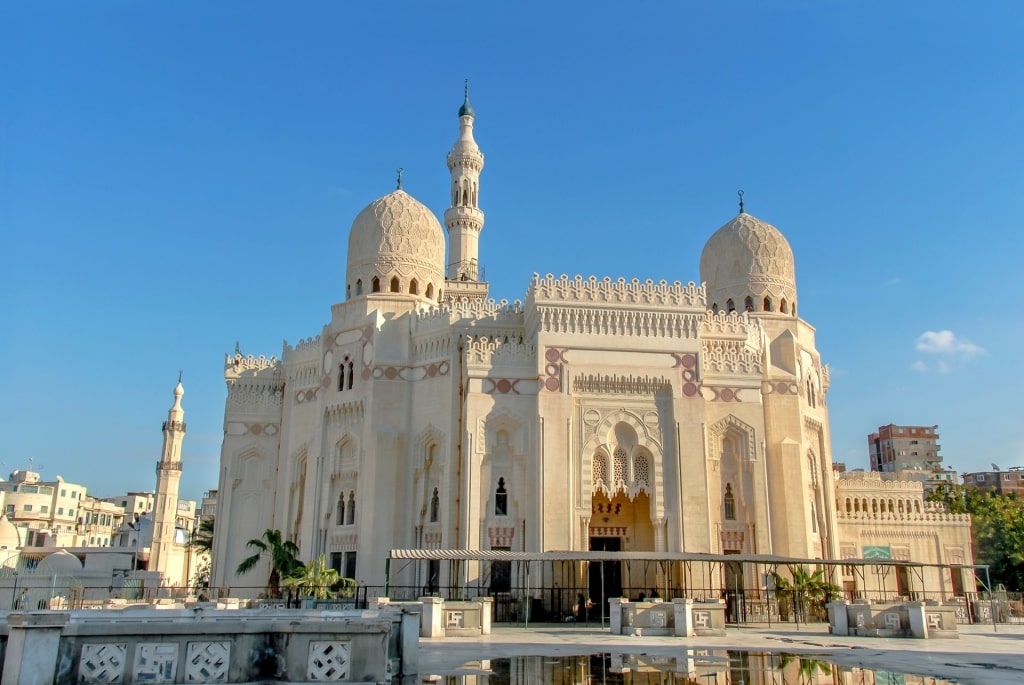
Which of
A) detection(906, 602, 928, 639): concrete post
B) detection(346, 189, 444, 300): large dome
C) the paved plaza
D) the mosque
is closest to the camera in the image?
the paved plaza

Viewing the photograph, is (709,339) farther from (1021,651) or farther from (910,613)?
(1021,651)

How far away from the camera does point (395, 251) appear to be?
117 ft

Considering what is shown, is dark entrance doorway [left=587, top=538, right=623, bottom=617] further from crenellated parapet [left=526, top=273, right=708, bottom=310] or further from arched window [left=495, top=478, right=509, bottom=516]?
crenellated parapet [left=526, top=273, right=708, bottom=310]

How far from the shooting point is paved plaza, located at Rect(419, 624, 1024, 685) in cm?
1341

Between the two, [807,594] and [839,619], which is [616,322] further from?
[839,619]

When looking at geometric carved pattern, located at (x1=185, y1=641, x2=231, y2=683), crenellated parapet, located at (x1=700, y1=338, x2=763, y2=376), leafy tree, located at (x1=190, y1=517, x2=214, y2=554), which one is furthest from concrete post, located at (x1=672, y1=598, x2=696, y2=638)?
leafy tree, located at (x1=190, y1=517, x2=214, y2=554)

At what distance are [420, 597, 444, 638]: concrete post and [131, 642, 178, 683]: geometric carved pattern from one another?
10045 millimetres

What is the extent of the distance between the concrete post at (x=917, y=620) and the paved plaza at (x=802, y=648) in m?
0.60

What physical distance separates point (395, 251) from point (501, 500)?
1156 centimetres

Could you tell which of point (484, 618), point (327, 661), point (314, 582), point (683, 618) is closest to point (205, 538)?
point (314, 582)

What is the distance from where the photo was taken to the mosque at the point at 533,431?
29.4 meters

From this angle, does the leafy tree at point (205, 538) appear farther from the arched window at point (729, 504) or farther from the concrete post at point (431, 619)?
the concrete post at point (431, 619)

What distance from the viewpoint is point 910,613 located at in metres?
19.7

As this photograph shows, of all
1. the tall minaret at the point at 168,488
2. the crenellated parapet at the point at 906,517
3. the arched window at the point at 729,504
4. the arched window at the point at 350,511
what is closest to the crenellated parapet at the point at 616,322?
the arched window at the point at 729,504
